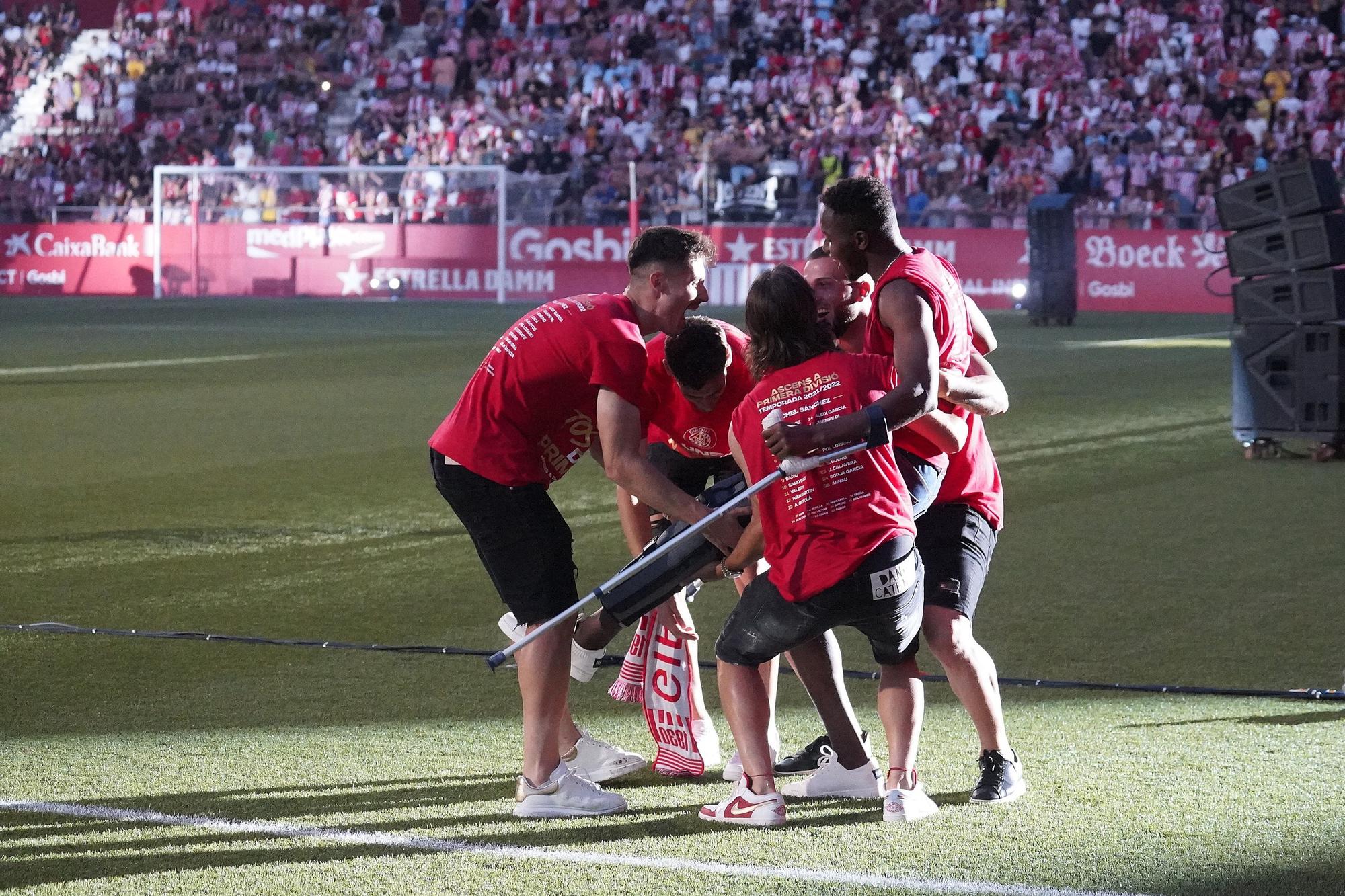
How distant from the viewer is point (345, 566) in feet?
29.3

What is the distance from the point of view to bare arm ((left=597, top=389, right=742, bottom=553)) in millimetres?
4805

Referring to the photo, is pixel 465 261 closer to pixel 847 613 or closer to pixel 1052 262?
pixel 1052 262

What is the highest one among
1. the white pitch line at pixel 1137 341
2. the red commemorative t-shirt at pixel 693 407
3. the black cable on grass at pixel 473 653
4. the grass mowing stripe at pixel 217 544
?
the red commemorative t-shirt at pixel 693 407

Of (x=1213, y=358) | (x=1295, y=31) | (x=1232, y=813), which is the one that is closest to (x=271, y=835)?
(x=1232, y=813)

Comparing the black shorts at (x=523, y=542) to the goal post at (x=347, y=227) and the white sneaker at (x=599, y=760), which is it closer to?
the white sneaker at (x=599, y=760)

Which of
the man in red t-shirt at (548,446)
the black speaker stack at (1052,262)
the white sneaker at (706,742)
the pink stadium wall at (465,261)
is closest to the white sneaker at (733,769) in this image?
the white sneaker at (706,742)

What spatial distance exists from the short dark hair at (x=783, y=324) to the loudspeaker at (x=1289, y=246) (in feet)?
29.8

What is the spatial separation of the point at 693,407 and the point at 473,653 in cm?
190

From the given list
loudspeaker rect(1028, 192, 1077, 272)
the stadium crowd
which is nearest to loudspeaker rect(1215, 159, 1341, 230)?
loudspeaker rect(1028, 192, 1077, 272)

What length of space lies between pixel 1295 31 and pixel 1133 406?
1991 cm

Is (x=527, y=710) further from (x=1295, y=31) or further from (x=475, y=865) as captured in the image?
(x=1295, y=31)

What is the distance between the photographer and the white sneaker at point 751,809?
15.8ft

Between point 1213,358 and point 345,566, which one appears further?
point 1213,358

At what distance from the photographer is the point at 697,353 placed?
5.18m
